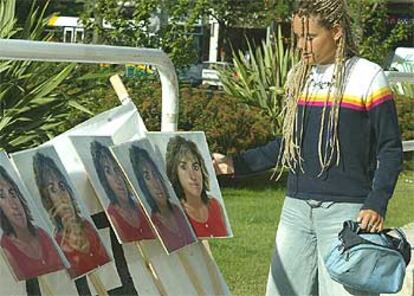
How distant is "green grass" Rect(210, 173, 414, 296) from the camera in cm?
714

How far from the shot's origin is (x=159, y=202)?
3.80 meters

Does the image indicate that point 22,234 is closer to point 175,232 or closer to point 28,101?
point 175,232

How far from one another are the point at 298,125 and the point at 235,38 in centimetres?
2721

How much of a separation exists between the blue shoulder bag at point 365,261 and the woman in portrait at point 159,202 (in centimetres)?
61

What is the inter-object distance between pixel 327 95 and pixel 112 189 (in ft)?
3.27

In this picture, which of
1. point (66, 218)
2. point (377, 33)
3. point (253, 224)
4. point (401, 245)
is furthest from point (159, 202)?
point (377, 33)

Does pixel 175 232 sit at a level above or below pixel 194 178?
below

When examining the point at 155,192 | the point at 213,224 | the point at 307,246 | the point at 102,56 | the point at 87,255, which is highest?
the point at 102,56

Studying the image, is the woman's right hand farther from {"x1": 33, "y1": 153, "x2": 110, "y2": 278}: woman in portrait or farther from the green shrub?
the green shrub

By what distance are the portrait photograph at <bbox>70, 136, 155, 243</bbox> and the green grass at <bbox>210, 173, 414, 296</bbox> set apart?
297 cm

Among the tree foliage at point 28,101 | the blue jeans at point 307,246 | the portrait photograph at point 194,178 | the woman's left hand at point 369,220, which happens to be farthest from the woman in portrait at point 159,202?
the tree foliage at point 28,101

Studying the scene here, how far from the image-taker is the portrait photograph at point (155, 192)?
3.71m

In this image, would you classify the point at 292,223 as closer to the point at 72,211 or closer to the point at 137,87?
the point at 72,211

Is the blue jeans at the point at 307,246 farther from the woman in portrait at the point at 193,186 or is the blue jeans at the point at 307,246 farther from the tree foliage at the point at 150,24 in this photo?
the tree foliage at the point at 150,24
